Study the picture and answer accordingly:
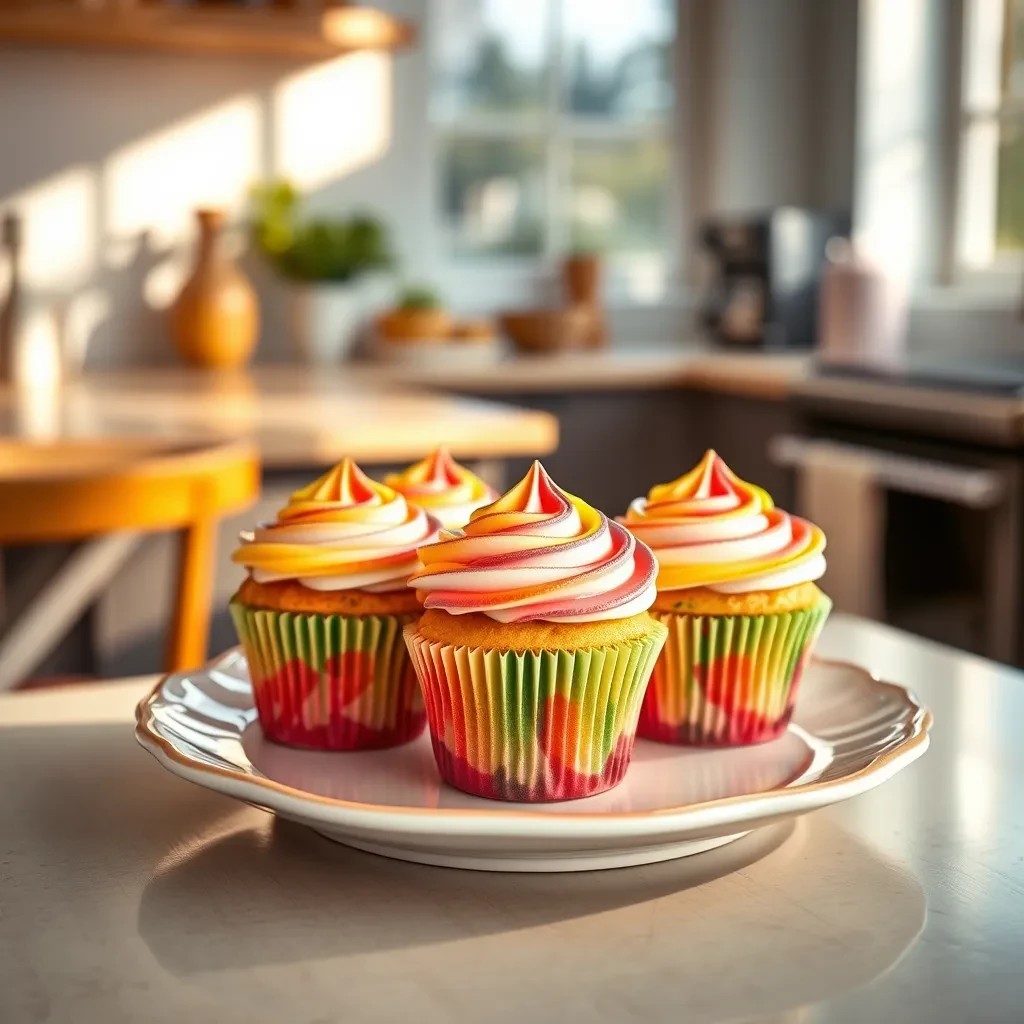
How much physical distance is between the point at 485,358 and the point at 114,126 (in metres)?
1.09

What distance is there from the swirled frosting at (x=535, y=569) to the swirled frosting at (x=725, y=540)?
0.08 metres

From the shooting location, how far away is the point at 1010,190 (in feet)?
12.0

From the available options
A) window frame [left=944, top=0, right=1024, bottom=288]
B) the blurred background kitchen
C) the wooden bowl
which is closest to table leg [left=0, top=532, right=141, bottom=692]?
the blurred background kitchen

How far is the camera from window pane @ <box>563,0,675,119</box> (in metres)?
4.12

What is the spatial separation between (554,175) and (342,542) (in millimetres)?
3543

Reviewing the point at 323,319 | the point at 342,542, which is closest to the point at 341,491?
the point at 342,542

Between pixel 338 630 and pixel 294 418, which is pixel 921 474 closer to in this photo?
pixel 294 418

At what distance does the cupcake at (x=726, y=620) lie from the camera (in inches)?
30.5

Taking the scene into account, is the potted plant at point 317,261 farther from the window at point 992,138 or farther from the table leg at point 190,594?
the table leg at point 190,594

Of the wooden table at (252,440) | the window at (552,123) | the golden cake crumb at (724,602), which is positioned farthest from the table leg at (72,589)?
the window at (552,123)

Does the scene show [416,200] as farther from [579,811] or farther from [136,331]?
[579,811]

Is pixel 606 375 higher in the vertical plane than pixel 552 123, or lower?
lower

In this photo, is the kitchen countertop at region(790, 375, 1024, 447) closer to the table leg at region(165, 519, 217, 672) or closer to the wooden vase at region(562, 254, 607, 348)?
the wooden vase at region(562, 254, 607, 348)

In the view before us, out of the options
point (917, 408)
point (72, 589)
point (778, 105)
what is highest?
point (778, 105)
